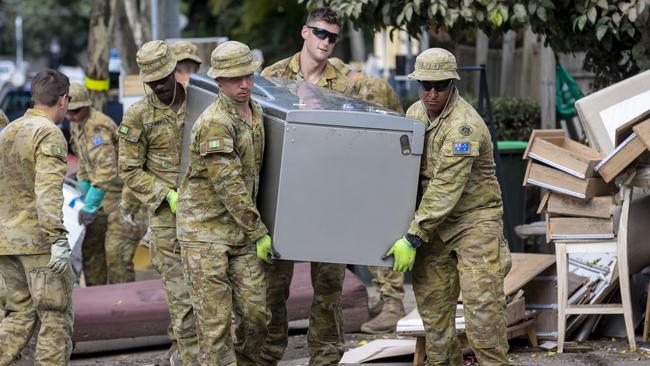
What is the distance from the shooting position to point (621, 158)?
7.22m

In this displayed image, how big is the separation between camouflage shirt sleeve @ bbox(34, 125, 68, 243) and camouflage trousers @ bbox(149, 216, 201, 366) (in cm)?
65

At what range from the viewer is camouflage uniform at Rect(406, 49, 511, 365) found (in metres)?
5.93

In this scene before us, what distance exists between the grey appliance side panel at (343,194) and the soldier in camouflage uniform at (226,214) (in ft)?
0.77

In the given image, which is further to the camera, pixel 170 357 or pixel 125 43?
pixel 125 43

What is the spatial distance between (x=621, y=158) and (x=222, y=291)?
2724 mm

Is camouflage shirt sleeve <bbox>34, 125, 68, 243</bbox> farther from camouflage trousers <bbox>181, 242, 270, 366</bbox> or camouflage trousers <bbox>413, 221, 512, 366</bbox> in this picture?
camouflage trousers <bbox>413, 221, 512, 366</bbox>

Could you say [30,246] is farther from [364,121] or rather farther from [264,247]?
[364,121]

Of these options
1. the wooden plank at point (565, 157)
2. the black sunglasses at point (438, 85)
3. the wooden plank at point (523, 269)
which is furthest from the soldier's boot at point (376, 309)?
the black sunglasses at point (438, 85)

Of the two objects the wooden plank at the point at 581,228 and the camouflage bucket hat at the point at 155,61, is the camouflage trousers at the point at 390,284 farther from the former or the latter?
the camouflage bucket hat at the point at 155,61

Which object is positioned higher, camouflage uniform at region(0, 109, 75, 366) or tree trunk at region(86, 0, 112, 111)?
tree trunk at region(86, 0, 112, 111)

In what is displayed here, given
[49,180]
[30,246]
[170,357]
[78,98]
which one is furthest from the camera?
[78,98]

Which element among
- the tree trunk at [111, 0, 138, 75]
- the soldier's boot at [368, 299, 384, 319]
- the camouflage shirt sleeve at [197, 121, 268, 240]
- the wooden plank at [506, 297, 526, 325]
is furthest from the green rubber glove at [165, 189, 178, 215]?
the tree trunk at [111, 0, 138, 75]

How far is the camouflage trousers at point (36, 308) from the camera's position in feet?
21.9

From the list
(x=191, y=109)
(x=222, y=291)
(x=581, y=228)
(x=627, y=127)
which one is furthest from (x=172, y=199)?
(x=627, y=127)
